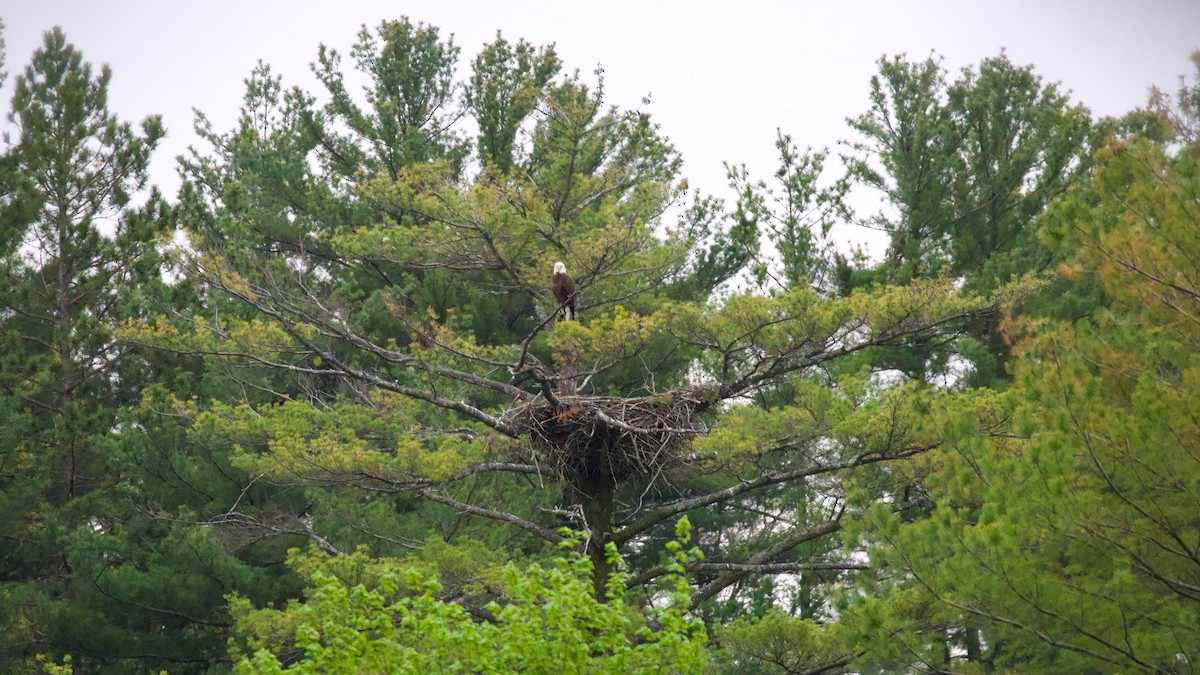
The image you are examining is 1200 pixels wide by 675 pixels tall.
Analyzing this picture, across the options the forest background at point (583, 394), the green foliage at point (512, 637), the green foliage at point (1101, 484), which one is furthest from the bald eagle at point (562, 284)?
the green foliage at point (1101, 484)

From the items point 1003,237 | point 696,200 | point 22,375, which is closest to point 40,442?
point 22,375

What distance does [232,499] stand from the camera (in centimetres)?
1436

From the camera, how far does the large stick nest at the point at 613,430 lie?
10.6 metres

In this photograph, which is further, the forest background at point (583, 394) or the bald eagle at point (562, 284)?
the bald eagle at point (562, 284)

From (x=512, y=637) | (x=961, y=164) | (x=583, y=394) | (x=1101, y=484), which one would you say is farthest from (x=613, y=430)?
(x=961, y=164)

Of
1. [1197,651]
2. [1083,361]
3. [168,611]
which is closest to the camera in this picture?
[1197,651]

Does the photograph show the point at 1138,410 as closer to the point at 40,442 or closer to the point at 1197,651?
the point at 1197,651

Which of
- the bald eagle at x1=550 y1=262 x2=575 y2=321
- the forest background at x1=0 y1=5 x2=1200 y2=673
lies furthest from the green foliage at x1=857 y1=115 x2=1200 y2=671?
the bald eagle at x1=550 y1=262 x2=575 y2=321

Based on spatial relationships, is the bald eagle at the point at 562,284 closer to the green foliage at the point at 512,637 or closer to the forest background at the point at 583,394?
the forest background at the point at 583,394

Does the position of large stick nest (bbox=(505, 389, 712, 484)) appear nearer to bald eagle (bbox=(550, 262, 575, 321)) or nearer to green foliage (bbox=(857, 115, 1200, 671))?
bald eagle (bbox=(550, 262, 575, 321))

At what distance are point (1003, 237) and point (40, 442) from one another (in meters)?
12.0

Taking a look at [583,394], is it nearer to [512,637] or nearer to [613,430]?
[613,430]

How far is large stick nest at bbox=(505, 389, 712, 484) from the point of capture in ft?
Result: 34.7

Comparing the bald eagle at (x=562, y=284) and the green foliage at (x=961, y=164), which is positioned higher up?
the green foliage at (x=961, y=164)
